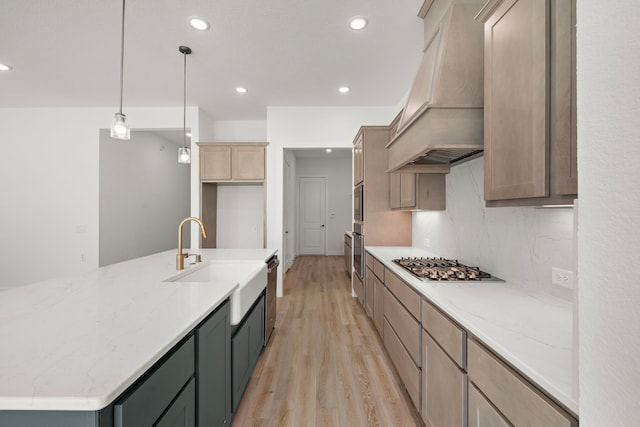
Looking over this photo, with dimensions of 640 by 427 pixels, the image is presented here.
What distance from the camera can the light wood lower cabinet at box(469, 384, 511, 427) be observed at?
0.98m

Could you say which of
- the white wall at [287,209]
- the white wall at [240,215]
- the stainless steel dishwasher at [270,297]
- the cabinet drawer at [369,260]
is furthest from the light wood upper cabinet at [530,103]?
the white wall at [240,215]

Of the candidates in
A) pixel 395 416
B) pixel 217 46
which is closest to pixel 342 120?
pixel 217 46

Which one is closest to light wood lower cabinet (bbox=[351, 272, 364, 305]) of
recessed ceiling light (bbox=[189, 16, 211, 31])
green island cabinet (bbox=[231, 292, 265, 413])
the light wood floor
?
the light wood floor

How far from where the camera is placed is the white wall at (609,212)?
1.67 feet

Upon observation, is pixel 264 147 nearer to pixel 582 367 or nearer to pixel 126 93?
pixel 126 93

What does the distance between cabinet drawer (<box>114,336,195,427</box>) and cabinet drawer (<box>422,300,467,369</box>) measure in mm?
1119

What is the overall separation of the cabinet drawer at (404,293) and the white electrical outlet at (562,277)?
0.67 metres

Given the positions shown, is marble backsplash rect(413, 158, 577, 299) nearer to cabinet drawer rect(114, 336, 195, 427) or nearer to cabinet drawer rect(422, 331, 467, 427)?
cabinet drawer rect(422, 331, 467, 427)

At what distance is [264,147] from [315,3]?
2.47m

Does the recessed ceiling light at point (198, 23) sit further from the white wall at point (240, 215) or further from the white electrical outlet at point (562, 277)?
the white electrical outlet at point (562, 277)

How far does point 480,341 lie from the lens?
108cm

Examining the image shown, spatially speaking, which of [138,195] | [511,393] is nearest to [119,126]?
[511,393]

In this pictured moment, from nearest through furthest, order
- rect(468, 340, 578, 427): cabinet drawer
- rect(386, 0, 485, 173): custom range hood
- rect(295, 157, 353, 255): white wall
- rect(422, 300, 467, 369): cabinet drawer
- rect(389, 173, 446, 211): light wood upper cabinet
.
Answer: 1. rect(468, 340, 578, 427): cabinet drawer
2. rect(422, 300, 467, 369): cabinet drawer
3. rect(386, 0, 485, 173): custom range hood
4. rect(389, 173, 446, 211): light wood upper cabinet
5. rect(295, 157, 353, 255): white wall

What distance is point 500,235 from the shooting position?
6.10 ft
